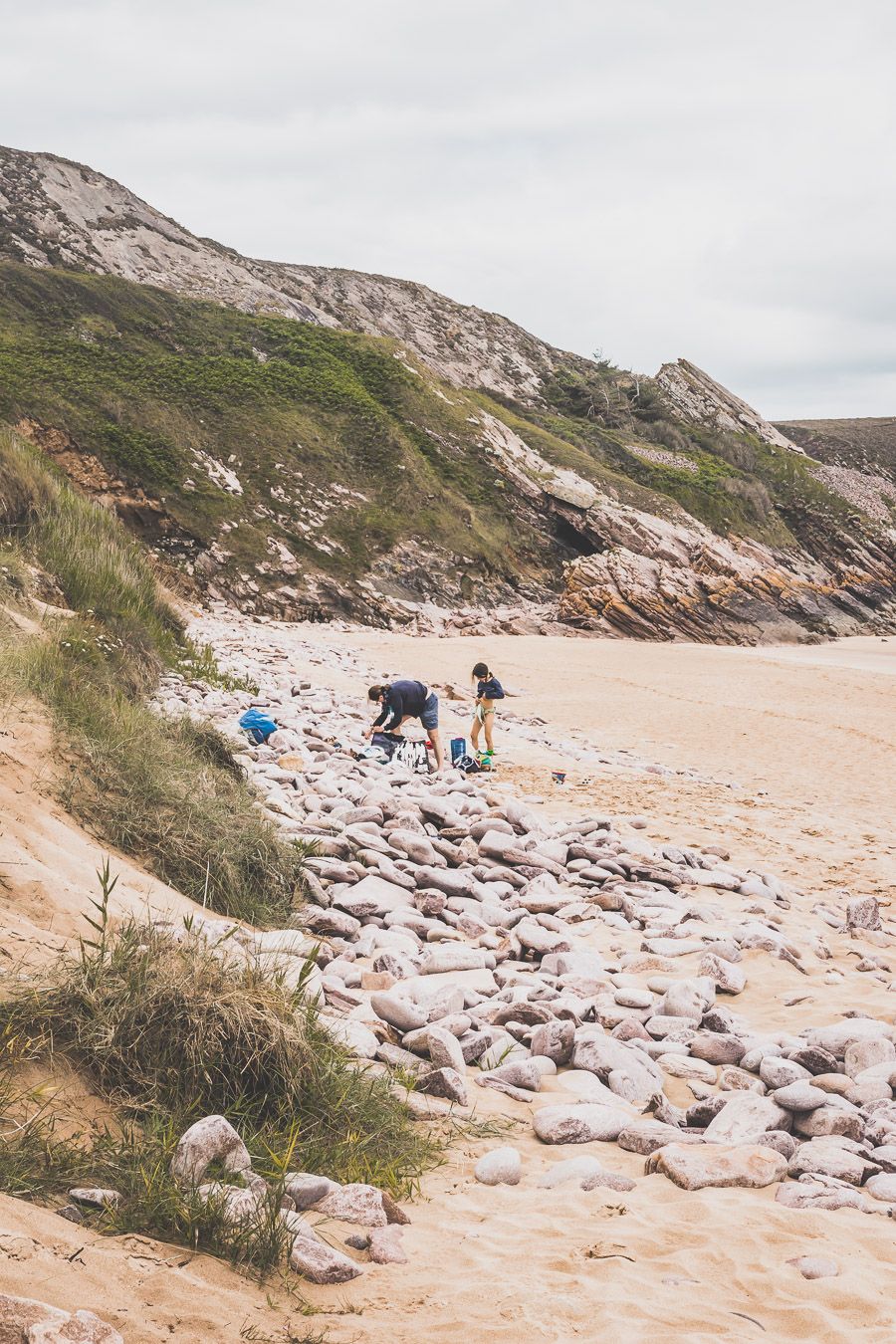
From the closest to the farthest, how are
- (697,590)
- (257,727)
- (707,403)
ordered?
(257,727)
(697,590)
(707,403)

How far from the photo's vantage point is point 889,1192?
3109 millimetres

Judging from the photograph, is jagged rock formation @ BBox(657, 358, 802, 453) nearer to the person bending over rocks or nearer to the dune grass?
the person bending over rocks

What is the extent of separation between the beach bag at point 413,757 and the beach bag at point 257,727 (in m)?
1.34

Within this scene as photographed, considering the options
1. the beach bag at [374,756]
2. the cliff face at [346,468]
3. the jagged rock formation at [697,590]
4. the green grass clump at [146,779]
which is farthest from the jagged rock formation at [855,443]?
the green grass clump at [146,779]

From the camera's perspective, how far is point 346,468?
3588 centimetres

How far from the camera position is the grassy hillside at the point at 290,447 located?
30156mm

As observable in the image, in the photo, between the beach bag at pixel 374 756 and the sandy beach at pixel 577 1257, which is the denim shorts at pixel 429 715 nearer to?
the beach bag at pixel 374 756

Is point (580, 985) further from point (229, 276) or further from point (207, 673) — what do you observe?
point (229, 276)

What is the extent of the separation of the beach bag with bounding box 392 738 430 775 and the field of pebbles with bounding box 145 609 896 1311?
1.06 metres

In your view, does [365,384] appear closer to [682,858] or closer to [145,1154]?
[682,858]

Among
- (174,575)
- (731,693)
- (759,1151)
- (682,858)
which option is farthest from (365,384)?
(759,1151)

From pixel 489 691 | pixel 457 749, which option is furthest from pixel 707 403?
pixel 457 749

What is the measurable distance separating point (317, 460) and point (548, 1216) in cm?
3401

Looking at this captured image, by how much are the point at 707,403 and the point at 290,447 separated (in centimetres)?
3496
